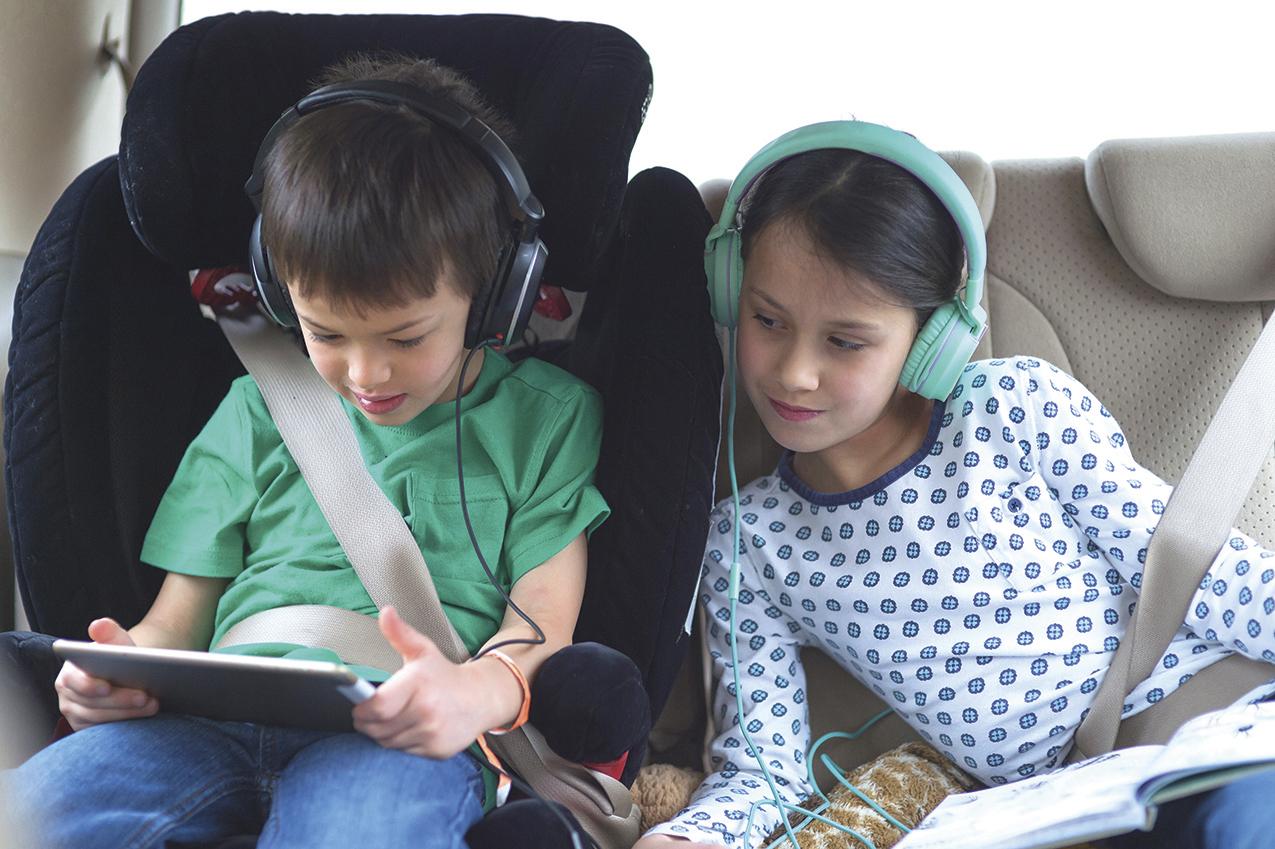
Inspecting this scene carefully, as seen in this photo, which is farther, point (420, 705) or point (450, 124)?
point (450, 124)

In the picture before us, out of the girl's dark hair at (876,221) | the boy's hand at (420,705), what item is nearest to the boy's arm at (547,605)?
the boy's hand at (420,705)

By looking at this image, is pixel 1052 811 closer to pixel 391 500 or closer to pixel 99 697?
pixel 391 500

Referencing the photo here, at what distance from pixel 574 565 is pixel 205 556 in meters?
0.44

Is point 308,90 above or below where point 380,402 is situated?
above

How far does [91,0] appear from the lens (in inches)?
68.1

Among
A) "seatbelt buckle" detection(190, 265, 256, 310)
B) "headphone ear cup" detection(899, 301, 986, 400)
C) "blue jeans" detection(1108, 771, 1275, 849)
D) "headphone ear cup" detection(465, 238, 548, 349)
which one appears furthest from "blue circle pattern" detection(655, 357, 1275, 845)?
"seatbelt buckle" detection(190, 265, 256, 310)

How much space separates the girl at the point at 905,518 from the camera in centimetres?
137

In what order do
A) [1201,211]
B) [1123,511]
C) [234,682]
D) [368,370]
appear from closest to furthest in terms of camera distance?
[234,682], [368,370], [1123,511], [1201,211]

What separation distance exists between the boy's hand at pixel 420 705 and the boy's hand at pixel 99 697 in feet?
0.91

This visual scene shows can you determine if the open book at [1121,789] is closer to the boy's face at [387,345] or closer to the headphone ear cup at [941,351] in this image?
the headphone ear cup at [941,351]

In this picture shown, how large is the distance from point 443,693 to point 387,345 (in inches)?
15.0

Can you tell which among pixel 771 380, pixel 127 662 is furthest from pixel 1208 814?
pixel 127 662

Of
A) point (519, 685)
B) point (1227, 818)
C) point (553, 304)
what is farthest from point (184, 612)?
point (1227, 818)

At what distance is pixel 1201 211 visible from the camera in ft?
5.29
